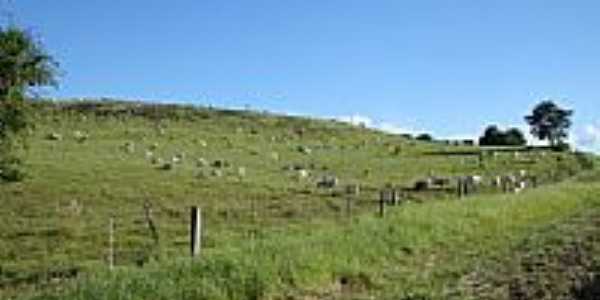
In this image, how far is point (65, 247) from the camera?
31172 mm

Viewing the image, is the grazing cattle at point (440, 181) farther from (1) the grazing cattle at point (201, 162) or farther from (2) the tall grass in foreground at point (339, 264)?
(2) the tall grass in foreground at point (339, 264)

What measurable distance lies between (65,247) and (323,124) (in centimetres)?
8171

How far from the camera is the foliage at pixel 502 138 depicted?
12069cm

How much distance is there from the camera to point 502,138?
405 ft

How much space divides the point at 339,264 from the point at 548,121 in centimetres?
10846

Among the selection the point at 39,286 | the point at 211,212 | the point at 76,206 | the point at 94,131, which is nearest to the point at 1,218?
the point at 76,206

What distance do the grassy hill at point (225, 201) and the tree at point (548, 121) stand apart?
117 feet

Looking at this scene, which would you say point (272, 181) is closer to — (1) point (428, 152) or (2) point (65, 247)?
(2) point (65, 247)

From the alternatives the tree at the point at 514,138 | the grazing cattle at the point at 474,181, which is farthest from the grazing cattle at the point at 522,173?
the tree at the point at 514,138

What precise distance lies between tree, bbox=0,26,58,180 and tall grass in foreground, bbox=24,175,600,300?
28.5 ft

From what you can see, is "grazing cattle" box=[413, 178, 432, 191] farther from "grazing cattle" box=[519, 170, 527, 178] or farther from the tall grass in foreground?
the tall grass in foreground

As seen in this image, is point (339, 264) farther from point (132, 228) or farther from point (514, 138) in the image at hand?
point (514, 138)

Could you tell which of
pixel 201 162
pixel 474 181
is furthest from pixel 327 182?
pixel 201 162

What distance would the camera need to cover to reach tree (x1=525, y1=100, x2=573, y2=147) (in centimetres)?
12700
